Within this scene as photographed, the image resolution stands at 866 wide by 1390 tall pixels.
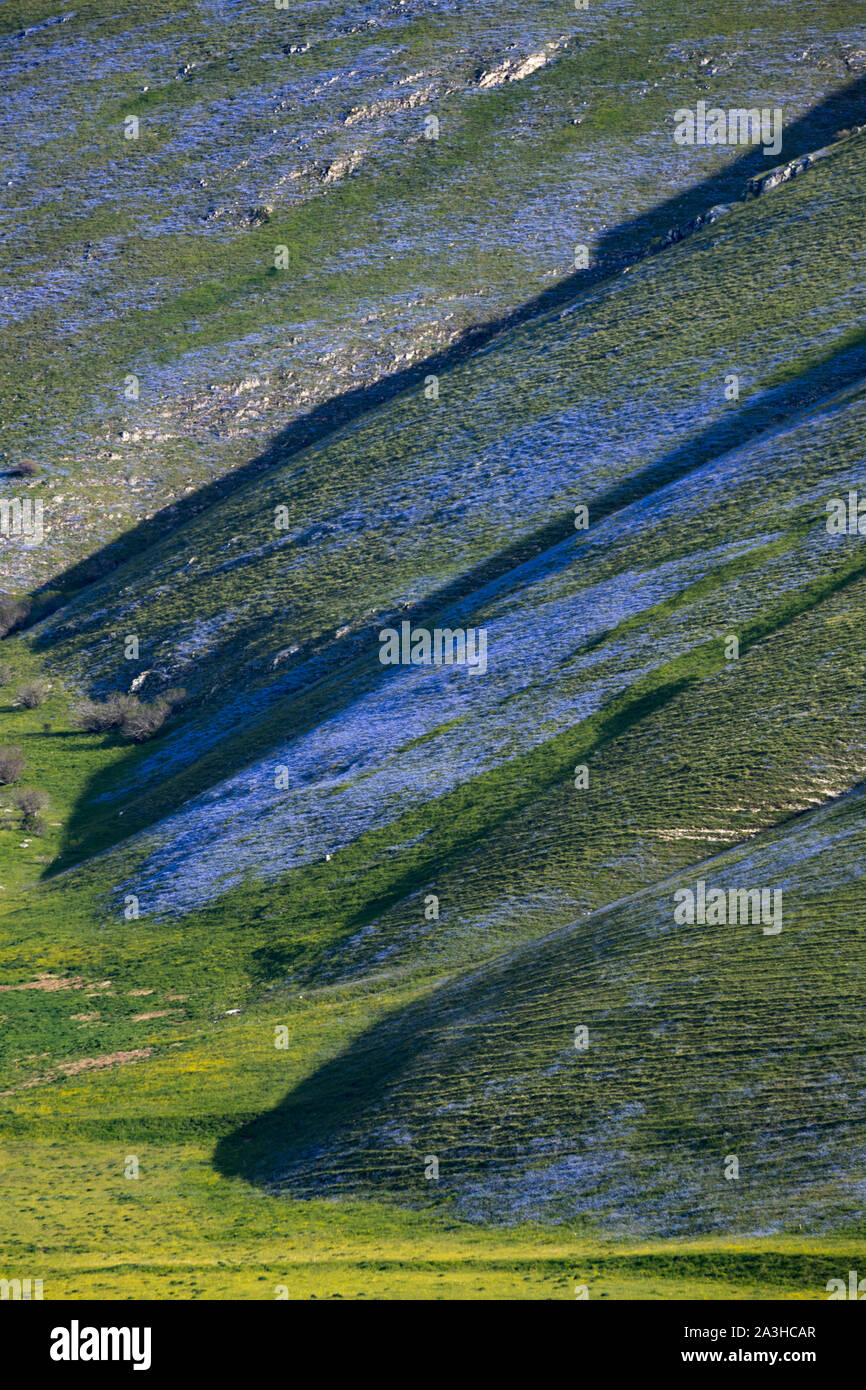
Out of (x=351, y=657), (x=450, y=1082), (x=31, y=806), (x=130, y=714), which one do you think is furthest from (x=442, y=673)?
(x=450, y=1082)

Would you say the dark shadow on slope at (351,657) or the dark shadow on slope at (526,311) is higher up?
the dark shadow on slope at (526,311)

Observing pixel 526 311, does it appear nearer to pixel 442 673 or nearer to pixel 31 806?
pixel 442 673

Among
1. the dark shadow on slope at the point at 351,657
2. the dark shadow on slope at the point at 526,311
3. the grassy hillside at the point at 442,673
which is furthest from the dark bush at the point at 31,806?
the dark shadow on slope at the point at 526,311

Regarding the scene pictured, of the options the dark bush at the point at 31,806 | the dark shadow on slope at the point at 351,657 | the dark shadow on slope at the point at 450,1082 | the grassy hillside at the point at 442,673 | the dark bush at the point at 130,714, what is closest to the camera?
the grassy hillside at the point at 442,673

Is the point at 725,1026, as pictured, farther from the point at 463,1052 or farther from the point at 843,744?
the point at 843,744

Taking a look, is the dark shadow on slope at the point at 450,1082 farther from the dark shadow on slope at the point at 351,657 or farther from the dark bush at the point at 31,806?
the dark bush at the point at 31,806

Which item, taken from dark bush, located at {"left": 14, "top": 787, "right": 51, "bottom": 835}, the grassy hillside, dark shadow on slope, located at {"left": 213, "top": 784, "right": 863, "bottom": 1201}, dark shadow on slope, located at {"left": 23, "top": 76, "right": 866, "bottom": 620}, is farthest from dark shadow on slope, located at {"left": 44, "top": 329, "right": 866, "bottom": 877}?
dark shadow on slope, located at {"left": 213, "top": 784, "right": 863, "bottom": 1201}
